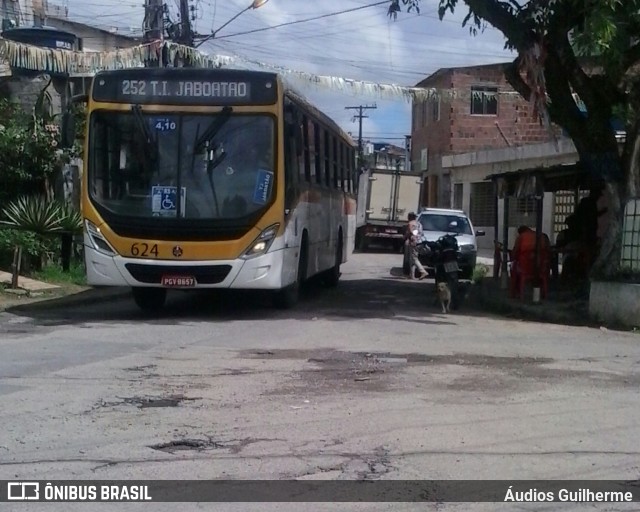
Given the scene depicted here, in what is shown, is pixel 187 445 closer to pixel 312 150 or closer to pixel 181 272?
pixel 181 272

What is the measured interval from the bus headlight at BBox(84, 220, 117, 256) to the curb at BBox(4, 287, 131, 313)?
238 cm

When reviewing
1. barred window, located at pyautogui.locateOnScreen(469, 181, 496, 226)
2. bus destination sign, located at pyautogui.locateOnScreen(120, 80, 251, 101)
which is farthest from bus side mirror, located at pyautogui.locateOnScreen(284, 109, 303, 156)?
barred window, located at pyautogui.locateOnScreen(469, 181, 496, 226)

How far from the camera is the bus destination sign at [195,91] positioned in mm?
14492

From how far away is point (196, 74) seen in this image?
14547 millimetres

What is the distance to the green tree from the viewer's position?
602 inches

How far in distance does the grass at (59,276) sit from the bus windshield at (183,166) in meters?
5.58

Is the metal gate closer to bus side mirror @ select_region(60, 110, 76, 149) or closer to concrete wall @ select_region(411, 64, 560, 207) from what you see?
concrete wall @ select_region(411, 64, 560, 207)

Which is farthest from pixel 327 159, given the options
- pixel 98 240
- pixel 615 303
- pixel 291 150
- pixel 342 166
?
pixel 615 303

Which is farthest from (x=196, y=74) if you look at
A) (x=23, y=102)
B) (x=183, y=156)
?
(x=23, y=102)

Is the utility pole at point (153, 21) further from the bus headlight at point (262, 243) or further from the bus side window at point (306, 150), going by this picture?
the bus headlight at point (262, 243)

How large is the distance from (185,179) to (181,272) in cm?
132

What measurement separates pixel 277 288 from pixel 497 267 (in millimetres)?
8844

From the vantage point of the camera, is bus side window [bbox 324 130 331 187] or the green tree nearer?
the green tree

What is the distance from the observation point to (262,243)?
47.5 ft
